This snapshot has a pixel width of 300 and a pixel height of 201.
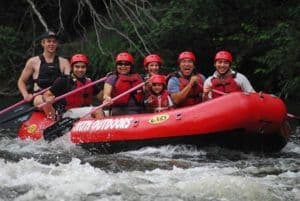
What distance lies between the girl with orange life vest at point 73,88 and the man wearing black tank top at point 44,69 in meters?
0.21

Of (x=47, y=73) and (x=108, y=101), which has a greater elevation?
(x=47, y=73)

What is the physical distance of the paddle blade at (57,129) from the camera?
8.42 m

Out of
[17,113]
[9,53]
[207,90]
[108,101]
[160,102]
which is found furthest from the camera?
[9,53]

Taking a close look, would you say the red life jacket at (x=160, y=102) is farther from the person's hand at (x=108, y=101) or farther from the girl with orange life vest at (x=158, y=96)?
the person's hand at (x=108, y=101)

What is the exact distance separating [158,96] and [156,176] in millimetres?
2228

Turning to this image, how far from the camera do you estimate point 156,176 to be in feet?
19.7

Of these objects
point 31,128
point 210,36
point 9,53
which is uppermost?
point 210,36

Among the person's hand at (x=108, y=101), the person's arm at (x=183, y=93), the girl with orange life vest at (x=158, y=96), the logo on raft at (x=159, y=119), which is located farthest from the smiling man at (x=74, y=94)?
the logo on raft at (x=159, y=119)

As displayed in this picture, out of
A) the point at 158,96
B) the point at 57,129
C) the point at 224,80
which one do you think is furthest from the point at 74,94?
the point at 224,80

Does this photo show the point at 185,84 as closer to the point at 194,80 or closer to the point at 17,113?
the point at 194,80

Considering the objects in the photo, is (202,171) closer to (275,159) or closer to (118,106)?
(275,159)

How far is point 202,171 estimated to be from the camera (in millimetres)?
6262

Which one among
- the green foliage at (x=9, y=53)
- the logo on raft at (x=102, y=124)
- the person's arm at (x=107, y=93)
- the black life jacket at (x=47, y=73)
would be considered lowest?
the logo on raft at (x=102, y=124)

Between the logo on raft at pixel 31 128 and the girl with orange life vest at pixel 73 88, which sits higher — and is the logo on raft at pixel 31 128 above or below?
below
